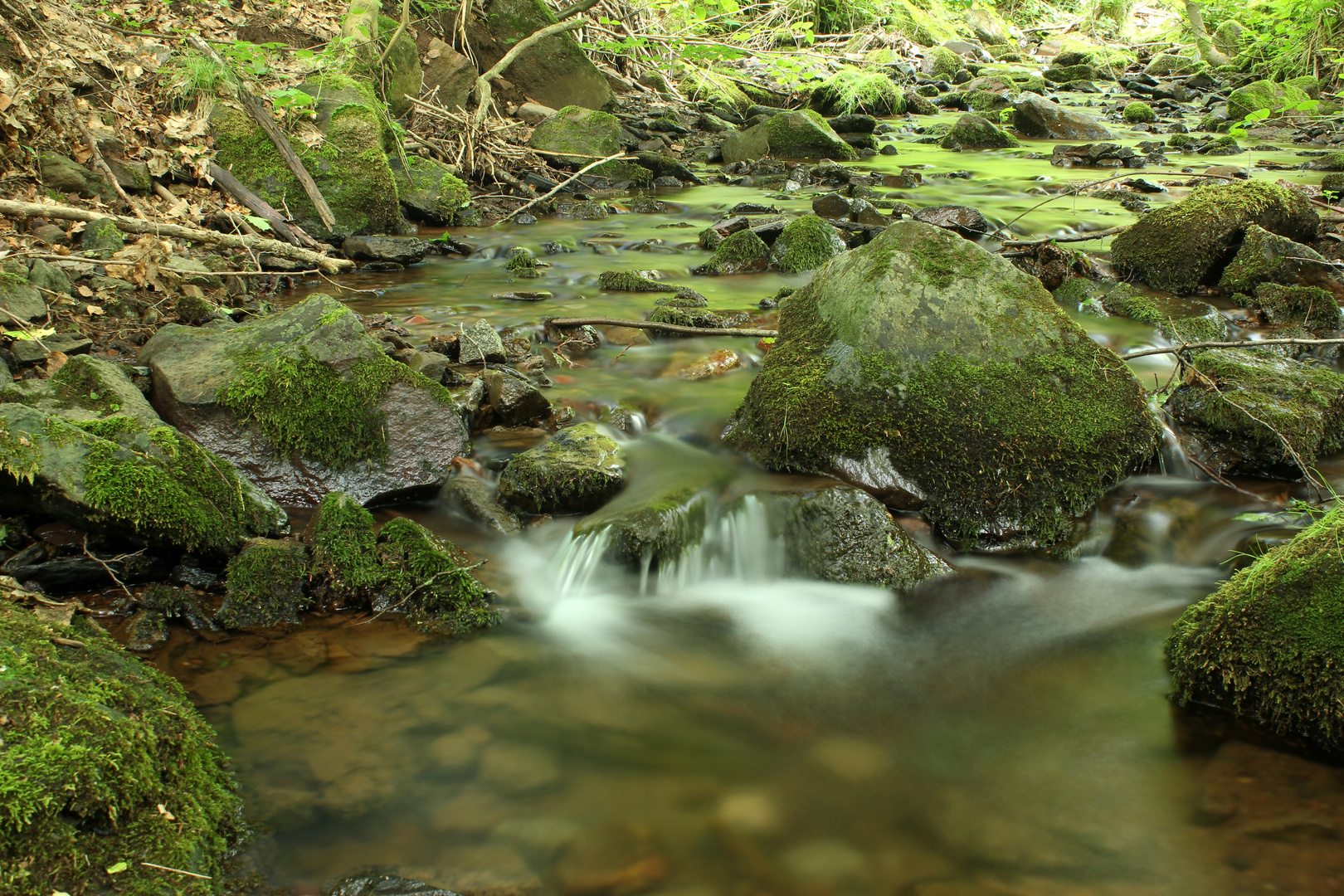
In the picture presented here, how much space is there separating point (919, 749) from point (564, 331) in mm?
4465

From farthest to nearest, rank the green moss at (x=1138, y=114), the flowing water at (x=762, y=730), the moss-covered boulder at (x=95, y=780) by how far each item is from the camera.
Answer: the green moss at (x=1138, y=114) < the flowing water at (x=762, y=730) < the moss-covered boulder at (x=95, y=780)

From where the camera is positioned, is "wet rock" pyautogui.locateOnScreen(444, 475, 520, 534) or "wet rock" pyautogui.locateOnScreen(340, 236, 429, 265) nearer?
"wet rock" pyautogui.locateOnScreen(444, 475, 520, 534)

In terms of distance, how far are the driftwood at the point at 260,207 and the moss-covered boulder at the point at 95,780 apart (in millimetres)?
6115

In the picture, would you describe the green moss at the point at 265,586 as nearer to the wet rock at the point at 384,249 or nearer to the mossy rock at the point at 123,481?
the mossy rock at the point at 123,481

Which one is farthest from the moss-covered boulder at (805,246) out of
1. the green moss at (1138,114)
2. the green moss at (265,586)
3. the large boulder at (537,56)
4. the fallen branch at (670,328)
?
the green moss at (1138,114)

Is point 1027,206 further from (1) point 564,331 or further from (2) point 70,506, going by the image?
(2) point 70,506

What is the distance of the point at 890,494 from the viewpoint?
4129 millimetres

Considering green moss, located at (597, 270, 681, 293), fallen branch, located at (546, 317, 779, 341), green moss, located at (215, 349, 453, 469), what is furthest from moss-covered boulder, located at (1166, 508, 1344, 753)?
green moss, located at (597, 270, 681, 293)

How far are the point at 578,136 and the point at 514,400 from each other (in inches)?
348

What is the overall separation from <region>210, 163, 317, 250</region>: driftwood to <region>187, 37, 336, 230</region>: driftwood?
0.50 metres

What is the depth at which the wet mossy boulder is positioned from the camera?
4.04 meters

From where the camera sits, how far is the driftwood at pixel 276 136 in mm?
8219

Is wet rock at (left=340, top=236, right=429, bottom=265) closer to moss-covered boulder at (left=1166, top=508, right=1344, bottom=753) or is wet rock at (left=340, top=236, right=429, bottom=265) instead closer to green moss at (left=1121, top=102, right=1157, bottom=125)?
moss-covered boulder at (left=1166, top=508, right=1344, bottom=753)

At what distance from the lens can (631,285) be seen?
25.9ft
